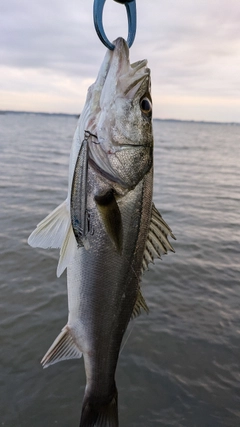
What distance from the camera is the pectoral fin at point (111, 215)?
85.0 inches

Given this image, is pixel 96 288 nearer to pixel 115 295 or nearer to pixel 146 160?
pixel 115 295

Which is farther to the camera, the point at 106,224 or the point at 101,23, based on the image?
the point at 106,224

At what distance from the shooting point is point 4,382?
14.2ft

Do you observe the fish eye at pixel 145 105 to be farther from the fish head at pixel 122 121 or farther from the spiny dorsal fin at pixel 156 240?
the spiny dorsal fin at pixel 156 240

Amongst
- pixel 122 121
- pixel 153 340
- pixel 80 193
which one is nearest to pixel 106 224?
pixel 80 193

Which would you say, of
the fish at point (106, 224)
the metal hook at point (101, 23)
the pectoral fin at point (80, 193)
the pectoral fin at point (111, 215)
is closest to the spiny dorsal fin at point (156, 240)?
the fish at point (106, 224)

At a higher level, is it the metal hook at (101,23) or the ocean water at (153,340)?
the metal hook at (101,23)

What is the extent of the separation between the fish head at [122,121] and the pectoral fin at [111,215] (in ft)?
0.47

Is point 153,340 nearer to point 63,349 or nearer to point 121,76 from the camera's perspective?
point 63,349

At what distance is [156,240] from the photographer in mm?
2490

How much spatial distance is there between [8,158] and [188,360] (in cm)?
1905

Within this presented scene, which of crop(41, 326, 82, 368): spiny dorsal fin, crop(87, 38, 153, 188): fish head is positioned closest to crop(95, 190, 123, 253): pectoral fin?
crop(87, 38, 153, 188): fish head

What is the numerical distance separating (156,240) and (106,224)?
0.48 meters

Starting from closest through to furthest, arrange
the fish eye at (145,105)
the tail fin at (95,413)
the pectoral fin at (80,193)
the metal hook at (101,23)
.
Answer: the metal hook at (101,23) → the pectoral fin at (80,193) → the fish eye at (145,105) → the tail fin at (95,413)
